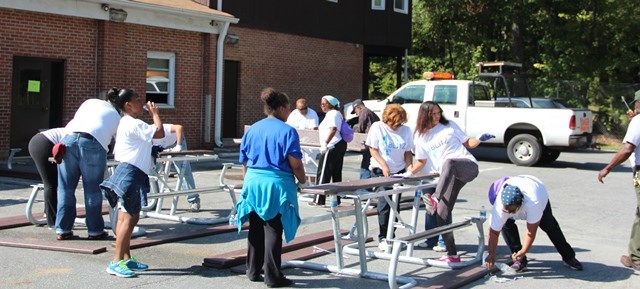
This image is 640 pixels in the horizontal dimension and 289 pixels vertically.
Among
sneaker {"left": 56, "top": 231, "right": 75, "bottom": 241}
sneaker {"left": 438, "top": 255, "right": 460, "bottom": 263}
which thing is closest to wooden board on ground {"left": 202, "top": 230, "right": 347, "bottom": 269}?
sneaker {"left": 438, "top": 255, "right": 460, "bottom": 263}

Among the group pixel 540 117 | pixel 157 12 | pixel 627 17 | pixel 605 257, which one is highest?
pixel 627 17

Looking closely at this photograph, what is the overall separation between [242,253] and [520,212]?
268 centimetres

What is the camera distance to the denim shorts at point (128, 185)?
6.93m

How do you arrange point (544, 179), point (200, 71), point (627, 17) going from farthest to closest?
point (627, 17) → point (200, 71) → point (544, 179)

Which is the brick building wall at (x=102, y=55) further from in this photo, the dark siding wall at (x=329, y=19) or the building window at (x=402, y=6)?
the building window at (x=402, y=6)

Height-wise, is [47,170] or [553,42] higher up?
[553,42]

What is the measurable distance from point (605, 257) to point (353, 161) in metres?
11.3

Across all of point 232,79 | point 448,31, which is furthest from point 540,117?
point 448,31

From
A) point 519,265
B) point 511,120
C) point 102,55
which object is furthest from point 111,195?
point 511,120

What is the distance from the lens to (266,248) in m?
6.72

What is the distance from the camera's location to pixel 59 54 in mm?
16719

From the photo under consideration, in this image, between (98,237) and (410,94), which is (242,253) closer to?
(98,237)

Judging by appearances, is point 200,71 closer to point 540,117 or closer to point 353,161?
point 353,161

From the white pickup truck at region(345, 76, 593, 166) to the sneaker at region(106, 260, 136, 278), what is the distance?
12.7 metres
